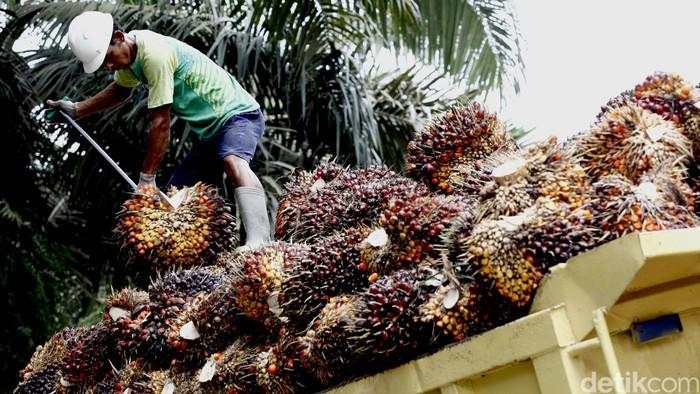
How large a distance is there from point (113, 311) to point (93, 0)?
4.54 m

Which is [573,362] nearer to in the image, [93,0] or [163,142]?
[163,142]

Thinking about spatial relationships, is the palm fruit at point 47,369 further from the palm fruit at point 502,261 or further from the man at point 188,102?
the palm fruit at point 502,261

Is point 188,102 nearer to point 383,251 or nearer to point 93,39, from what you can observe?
point 93,39

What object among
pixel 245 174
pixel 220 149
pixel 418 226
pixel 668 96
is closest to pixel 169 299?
pixel 245 174

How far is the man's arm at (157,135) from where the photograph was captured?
408cm

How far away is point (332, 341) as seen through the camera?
264cm

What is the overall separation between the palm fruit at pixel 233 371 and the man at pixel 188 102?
964mm

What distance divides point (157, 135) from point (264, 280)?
140 centimetres

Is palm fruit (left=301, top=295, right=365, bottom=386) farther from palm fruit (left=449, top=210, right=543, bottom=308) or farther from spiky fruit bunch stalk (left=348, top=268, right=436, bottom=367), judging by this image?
palm fruit (left=449, top=210, right=543, bottom=308)

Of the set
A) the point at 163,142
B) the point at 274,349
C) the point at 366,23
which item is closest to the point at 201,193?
the point at 163,142

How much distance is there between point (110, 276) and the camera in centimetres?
870

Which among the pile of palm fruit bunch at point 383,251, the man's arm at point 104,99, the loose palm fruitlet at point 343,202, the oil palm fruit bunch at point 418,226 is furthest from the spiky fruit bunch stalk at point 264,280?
the man's arm at point 104,99

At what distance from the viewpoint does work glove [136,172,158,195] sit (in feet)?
12.8

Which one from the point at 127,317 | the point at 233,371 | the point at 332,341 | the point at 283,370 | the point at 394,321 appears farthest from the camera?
the point at 127,317
